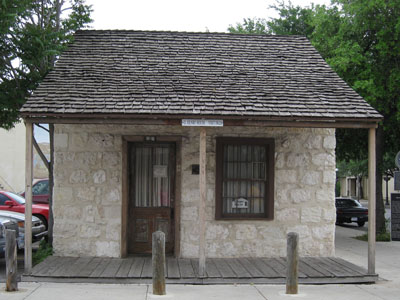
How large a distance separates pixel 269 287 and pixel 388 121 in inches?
337

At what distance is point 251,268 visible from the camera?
9.34 meters

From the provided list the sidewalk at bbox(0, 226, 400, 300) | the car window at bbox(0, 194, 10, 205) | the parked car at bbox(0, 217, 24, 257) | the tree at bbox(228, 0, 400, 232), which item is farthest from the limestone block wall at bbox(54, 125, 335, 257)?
the car window at bbox(0, 194, 10, 205)

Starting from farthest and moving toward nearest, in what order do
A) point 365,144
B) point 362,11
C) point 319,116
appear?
point 365,144 → point 362,11 → point 319,116

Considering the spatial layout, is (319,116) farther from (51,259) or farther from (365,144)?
(365,144)

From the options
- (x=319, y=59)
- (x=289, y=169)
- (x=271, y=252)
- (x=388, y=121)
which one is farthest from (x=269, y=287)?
(x=388, y=121)

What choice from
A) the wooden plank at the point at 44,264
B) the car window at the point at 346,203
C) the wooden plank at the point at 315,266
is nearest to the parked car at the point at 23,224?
the wooden plank at the point at 44,264

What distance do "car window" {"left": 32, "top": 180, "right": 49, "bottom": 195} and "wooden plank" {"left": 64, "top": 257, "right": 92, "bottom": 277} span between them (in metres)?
6.73

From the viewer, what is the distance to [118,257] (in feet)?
33.4

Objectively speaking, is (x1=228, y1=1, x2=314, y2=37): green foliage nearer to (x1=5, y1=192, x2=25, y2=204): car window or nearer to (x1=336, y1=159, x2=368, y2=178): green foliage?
(x1=336, y1=159, x2=368, y2=178): green foliage

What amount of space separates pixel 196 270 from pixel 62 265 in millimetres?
2468

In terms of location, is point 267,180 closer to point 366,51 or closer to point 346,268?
point 346,268

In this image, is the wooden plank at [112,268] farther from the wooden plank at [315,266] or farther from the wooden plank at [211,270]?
the wooden plank at [315,266]

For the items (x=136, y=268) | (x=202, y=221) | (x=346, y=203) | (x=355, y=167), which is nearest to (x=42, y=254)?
(x=136, y=268)

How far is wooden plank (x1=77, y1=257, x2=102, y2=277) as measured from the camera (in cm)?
863
